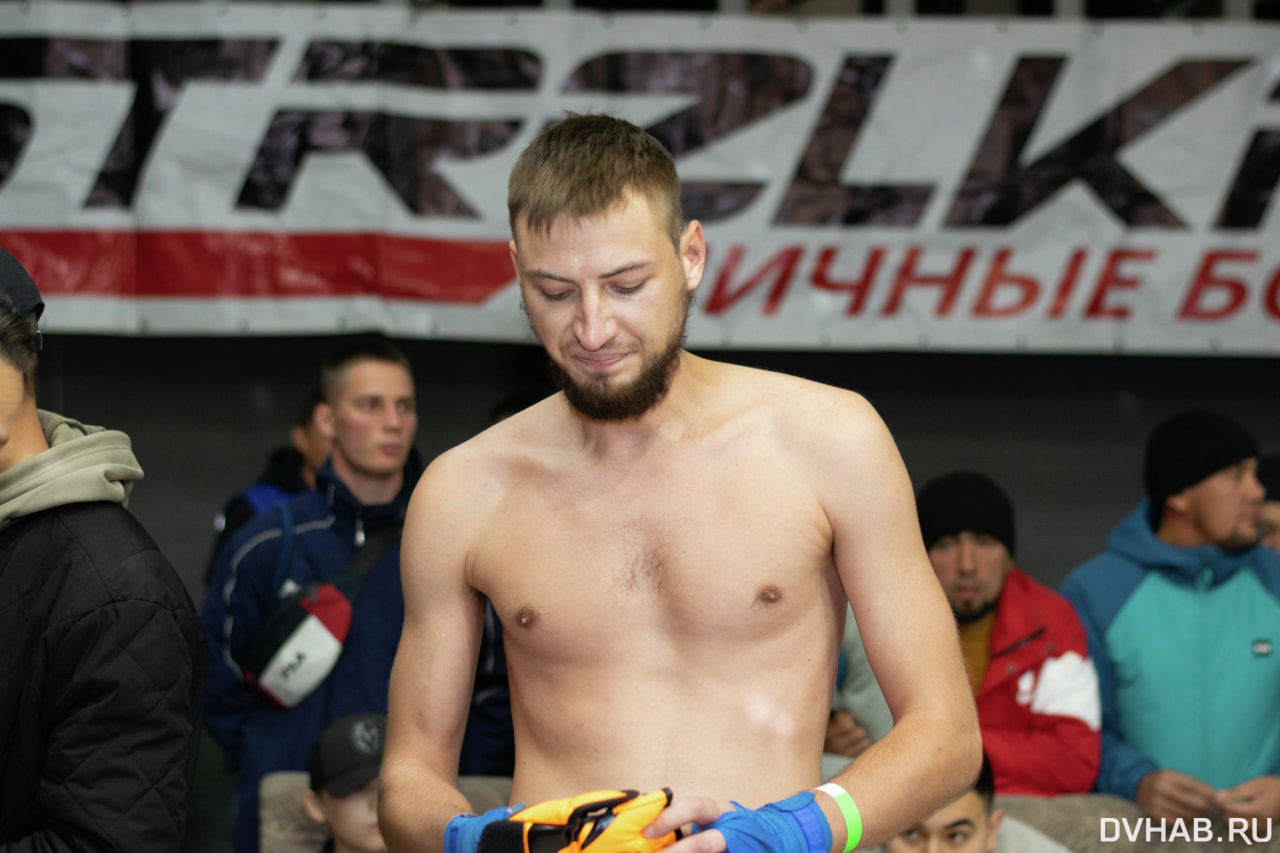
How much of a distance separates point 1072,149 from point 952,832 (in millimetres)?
2659

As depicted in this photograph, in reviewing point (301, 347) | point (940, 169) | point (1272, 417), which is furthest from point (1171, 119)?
point (301, 347)

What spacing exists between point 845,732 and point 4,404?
7.44ft

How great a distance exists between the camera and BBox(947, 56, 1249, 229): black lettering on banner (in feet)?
15.7

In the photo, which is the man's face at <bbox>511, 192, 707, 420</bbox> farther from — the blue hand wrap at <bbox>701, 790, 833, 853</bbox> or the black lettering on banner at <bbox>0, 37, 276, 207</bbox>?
the black lettering on banner at <bbox>0, 37, 276, 207</bbox>

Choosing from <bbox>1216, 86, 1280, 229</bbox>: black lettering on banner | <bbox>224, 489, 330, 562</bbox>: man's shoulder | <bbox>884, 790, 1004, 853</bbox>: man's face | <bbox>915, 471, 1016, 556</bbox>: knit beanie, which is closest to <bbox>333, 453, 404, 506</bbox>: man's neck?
<bbox>224, 489, 330, 562</bbox>: man's shoulder

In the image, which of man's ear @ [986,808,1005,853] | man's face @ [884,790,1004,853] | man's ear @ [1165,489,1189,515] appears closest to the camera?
man's face @ [884,790,1004,853]

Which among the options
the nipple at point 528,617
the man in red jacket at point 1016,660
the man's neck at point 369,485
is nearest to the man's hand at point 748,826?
the nipple at point 528,617

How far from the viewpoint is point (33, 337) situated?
203cm

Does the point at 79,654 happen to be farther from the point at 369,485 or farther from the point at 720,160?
the point at 720,160

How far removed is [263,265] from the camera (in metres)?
4.85

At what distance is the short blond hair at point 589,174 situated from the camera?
200 centimetres

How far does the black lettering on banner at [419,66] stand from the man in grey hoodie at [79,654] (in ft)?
9.60

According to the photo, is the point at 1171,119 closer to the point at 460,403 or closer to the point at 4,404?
the point at 460,403

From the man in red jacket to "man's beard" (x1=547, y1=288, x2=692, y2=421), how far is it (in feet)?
5.89
